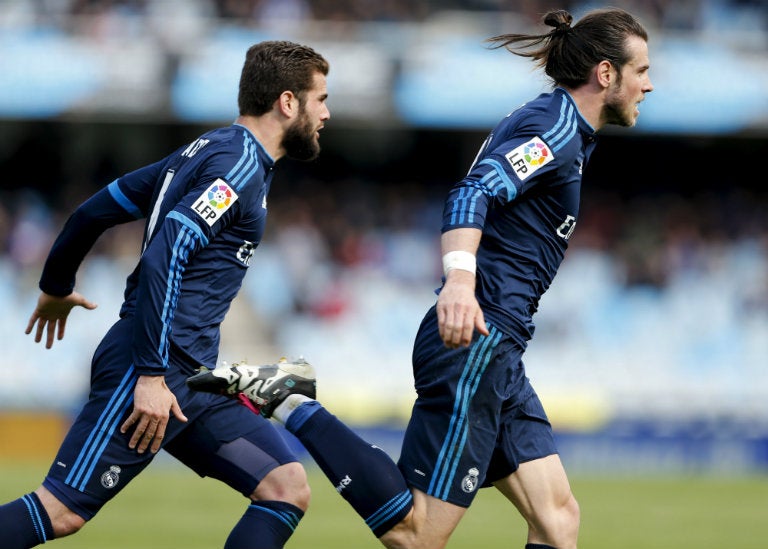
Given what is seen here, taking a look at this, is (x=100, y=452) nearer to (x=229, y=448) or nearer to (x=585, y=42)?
(x=229, y=448)

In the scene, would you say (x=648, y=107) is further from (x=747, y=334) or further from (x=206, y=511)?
(x=206, y=511)

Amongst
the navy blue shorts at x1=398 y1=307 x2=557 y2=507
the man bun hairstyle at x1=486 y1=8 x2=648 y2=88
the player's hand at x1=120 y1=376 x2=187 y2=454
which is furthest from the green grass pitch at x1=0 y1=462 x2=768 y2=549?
the man bun hairstyle at x1=486 y1=8 x2=648 y2=88

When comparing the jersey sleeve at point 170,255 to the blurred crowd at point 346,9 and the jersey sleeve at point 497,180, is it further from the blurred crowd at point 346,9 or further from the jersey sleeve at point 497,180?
the blurred crowd at point 346,9

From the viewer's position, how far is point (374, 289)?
1727 centimetres

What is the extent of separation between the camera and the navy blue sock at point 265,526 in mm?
5188

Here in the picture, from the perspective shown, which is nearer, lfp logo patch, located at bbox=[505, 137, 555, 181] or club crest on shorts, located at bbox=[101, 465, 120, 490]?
lfp logo patch, located at bbox=[505, 137, 555, 181]

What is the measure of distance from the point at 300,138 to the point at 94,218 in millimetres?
1014

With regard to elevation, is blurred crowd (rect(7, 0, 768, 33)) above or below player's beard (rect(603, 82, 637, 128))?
above

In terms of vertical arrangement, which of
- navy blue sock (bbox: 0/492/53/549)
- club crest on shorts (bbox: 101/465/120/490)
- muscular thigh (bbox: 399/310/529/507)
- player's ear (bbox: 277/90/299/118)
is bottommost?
navy blue sock (bbox: 0/492/53/549)

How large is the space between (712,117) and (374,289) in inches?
211

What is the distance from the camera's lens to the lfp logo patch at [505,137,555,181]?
4773mm

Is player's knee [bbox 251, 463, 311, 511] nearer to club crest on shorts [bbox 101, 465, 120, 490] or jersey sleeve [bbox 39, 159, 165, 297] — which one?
club crest on shorts [bbox 101, 465, 120, 490]

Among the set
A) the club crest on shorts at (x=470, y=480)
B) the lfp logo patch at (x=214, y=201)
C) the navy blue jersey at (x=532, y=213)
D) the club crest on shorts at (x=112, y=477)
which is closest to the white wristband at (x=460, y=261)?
the navy blue jersey at (x=532, y=213)

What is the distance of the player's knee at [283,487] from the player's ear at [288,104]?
1.48 meters
